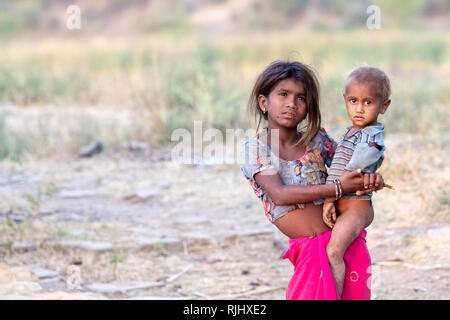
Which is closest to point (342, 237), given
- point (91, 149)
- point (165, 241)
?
point (165, 241)

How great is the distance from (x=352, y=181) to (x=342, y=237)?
21 cm

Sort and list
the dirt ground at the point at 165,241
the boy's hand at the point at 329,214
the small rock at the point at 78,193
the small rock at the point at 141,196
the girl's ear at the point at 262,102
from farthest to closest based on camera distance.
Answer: the small rock at the point at 78,193 < the small rock at the point at 141,196 < the dirt ground at the point at 165,241 < the girl's ear at the point at 262,102 < the boy's hand at the point at 329,214

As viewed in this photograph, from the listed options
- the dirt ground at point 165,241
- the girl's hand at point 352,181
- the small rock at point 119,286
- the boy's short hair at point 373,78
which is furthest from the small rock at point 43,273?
the boy's short hair at point 373,78

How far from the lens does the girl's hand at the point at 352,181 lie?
225 cm

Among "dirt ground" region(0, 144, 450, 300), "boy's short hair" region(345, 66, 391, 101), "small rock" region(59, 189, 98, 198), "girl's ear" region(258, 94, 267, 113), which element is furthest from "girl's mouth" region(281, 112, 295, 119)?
"small rock" region(59, 189, 98, 198)

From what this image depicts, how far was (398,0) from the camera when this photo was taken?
82.8 ft

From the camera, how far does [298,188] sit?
2.33 metres

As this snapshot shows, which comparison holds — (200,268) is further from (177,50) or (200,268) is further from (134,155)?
(177,50)

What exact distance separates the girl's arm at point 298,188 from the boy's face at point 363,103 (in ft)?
0.67

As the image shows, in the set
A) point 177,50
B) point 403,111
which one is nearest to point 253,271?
point 403,111

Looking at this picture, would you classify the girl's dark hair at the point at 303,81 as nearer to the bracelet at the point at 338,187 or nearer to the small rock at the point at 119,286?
the bracelet at the point at 338,187

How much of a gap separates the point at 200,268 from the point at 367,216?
2148 millimetres

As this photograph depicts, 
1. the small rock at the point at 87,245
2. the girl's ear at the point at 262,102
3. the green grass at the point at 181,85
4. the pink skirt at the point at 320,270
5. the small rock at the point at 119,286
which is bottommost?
the small rock at the point at 119,286

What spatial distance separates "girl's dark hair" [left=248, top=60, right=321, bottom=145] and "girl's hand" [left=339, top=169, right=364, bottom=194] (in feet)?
0.91
